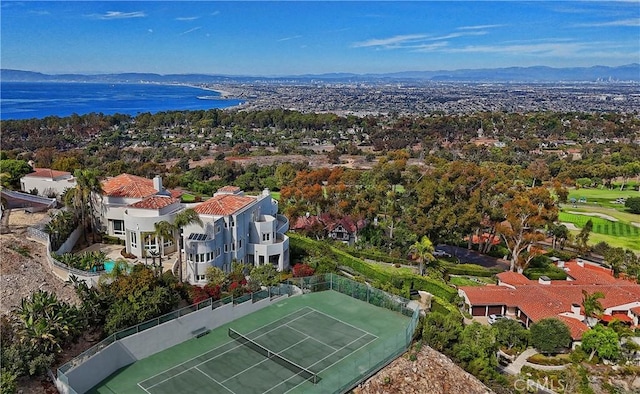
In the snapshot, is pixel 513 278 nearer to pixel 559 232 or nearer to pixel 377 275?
pixel 377 275

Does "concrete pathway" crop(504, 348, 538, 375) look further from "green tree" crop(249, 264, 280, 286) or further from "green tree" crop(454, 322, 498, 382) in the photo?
"green tree" crop(249, 264, 280, 286)

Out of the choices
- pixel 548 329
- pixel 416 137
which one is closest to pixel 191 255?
pixel 548 329

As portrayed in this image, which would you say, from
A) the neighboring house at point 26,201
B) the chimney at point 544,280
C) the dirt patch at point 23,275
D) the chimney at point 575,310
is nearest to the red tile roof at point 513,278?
the chimney at point 544,280

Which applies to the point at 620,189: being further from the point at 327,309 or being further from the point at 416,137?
the point at 327,309

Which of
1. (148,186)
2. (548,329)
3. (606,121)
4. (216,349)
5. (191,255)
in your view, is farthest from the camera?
(606,121)

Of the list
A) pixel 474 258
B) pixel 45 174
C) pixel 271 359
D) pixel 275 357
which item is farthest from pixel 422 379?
pixel 45 174

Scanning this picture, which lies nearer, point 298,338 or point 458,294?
point 298,338

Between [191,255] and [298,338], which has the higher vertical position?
[191,255]
